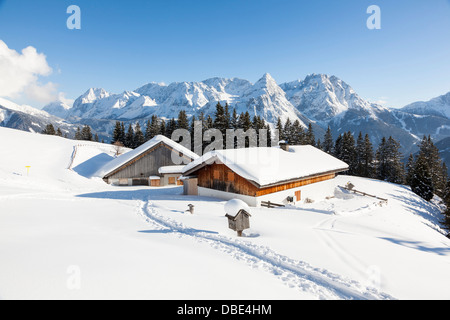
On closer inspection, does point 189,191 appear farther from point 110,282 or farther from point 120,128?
point 120,128

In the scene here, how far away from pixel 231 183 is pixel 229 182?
24 cm

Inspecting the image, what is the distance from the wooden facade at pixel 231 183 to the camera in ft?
61.9

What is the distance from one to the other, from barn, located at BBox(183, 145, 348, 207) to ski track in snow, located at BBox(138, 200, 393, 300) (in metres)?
8.94

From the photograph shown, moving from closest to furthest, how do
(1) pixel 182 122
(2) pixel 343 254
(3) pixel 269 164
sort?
(2) pixel 343 254 → (3) pixel 269 164 → (1) pixel 182 122

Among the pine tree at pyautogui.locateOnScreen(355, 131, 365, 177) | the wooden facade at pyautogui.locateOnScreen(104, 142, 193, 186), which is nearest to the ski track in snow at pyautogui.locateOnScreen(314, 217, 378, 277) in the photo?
the wooden facade at pyautogui.locateOnScreen(104, 142, 193, 186)

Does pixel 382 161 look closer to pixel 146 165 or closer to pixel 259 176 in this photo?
pixel 259 176

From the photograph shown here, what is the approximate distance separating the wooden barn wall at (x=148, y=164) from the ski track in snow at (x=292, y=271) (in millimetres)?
24745

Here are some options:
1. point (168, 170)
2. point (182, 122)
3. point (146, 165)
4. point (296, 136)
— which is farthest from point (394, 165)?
point (146, 165)

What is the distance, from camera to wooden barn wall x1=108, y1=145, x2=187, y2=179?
104ft

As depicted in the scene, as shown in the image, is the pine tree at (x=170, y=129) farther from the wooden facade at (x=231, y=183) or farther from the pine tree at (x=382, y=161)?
the pine tree at (x=382, y=161)

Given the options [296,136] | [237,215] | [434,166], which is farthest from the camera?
[296,136]

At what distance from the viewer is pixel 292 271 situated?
267 inches

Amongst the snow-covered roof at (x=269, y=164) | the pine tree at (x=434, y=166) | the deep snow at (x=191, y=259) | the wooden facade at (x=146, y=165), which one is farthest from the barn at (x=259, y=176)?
the pine tree at (x=434, y=166)

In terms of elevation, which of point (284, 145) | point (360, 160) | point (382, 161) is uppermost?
point (284, 145)
